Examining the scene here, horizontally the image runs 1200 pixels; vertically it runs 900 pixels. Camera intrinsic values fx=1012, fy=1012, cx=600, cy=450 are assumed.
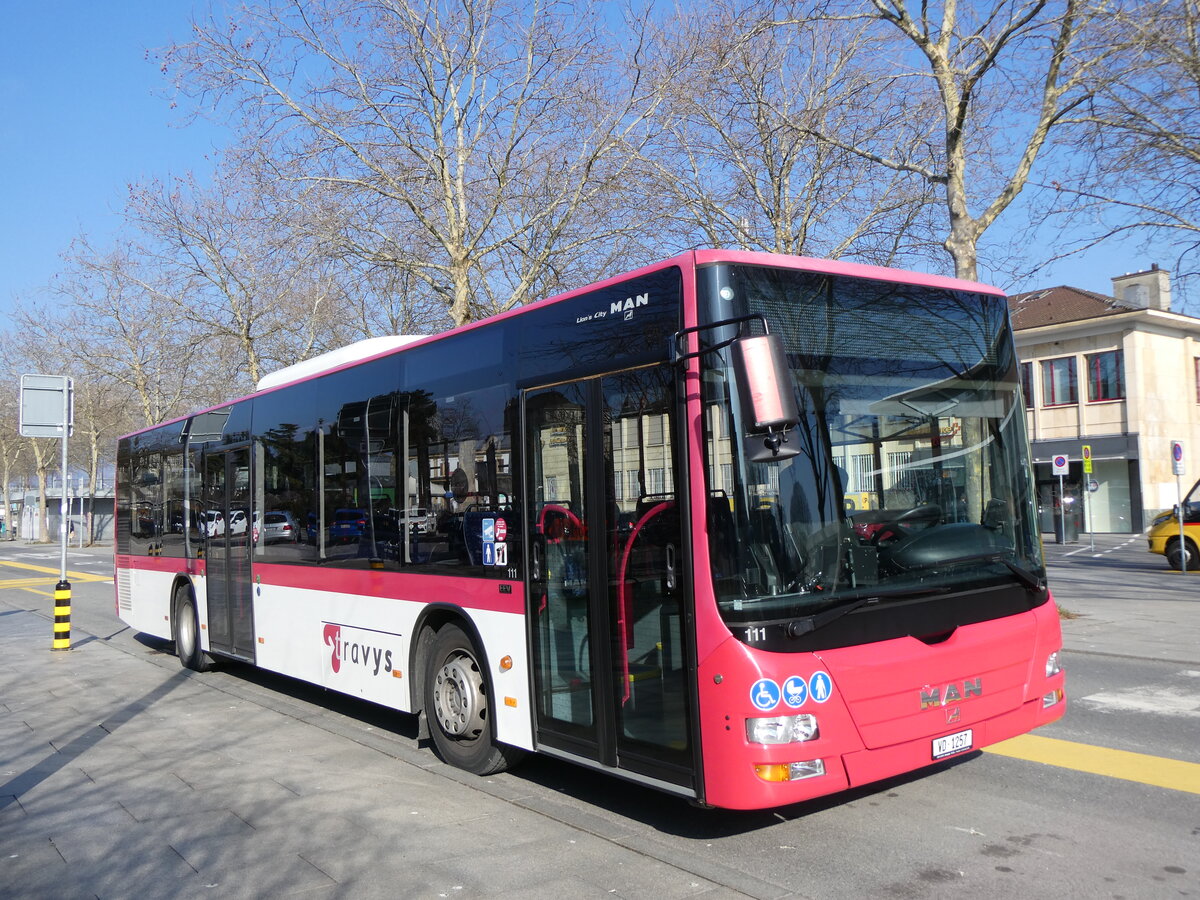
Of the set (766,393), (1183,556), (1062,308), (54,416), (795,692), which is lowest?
(1183,556)

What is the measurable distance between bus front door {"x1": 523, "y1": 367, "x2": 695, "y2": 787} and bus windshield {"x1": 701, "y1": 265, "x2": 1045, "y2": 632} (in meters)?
0.44

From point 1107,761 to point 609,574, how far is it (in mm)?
3772

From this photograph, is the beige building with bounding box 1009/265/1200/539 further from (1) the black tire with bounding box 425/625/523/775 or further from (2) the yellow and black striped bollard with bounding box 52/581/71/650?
(1) the black tire with bounding box 425/625/523/775

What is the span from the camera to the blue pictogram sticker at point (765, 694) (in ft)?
15.5

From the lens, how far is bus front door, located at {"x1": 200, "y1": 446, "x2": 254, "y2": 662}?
10602 mm

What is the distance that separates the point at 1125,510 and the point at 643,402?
41.3 m

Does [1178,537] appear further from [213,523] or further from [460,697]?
[460,697]

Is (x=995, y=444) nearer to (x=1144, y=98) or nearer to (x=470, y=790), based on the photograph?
(x=470, y=790)

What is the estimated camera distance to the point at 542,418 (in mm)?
6258

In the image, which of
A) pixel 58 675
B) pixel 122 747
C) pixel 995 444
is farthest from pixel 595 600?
pixel 58 675

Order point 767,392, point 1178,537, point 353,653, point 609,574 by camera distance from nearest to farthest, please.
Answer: point 767,392 < point 609,574 < point 353,653 < point 1178,537

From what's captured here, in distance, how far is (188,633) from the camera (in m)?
12.4

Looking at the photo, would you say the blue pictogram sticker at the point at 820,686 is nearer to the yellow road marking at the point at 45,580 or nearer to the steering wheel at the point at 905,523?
the steering wheel at the point at 905,523

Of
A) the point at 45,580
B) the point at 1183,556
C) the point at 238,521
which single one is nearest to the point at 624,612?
the point at 238,521
